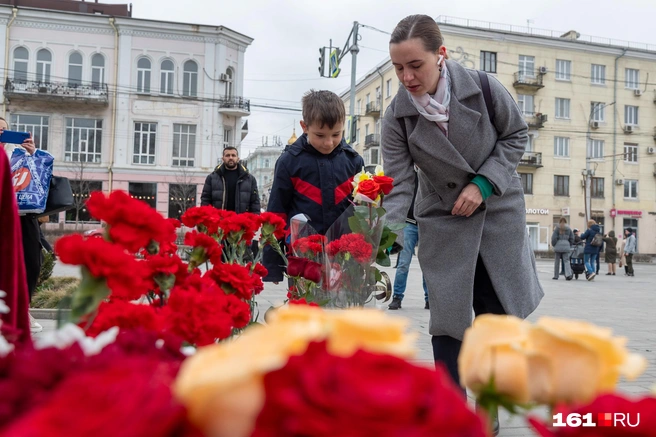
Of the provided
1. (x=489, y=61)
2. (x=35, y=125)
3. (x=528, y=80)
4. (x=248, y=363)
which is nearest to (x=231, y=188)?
(x=248, y=363)

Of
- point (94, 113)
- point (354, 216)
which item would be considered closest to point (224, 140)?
point (94, 113)

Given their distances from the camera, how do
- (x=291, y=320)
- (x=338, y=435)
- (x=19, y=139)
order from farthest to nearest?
(x=19, y=139) → (x=291, y=320) → (x=338, y=435)

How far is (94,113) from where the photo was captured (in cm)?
3119

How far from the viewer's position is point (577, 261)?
1739 centimetres

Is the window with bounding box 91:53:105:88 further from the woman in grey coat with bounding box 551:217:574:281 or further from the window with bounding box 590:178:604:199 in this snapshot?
the window with bounding box 590:178:604:199

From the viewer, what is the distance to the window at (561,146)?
39844 mm

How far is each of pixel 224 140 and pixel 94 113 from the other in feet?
20.9

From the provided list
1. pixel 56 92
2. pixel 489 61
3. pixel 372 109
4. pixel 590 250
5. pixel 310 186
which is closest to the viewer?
pixel 310 186

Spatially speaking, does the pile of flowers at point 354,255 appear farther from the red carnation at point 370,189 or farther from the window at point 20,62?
the window at point 20,62

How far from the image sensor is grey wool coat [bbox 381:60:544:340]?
107 inches

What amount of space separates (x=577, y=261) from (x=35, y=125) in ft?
83.5

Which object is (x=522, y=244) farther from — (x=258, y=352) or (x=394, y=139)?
(x=258, y=352)

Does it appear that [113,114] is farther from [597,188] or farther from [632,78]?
[632,78]

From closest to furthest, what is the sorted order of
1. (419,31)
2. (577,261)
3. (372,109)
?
(419,31)
(577,261)
(372,109)
